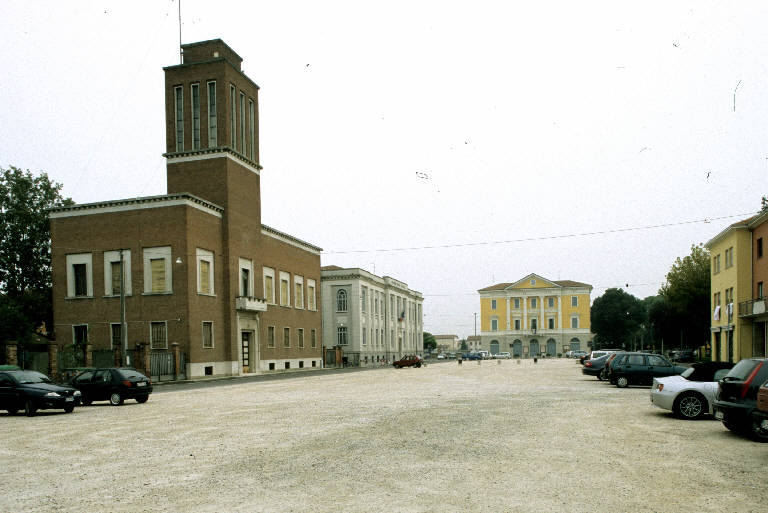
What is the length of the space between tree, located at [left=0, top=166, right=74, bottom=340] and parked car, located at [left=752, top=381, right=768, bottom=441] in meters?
59.0

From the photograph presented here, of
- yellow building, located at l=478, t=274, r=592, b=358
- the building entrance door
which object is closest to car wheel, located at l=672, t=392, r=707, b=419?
the building entrance door

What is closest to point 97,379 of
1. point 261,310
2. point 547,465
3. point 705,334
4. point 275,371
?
point 547,465

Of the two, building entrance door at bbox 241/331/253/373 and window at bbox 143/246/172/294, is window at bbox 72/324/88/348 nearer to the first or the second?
window at bbox 143/246/172/294

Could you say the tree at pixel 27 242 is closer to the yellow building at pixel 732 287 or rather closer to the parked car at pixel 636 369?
the parked car at pixel 636 369

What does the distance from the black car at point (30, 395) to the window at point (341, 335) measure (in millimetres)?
64348

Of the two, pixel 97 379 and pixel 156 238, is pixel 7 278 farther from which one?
pixel 97 379

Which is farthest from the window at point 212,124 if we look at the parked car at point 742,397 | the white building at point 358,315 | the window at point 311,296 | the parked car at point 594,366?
the parked car at point 742,397

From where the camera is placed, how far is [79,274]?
48062 millimetres

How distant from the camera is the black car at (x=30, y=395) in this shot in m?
20.4

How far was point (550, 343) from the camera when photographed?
124 metres

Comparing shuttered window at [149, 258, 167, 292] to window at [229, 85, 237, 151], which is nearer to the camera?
shuttered window at [149, 258, 167, 292]

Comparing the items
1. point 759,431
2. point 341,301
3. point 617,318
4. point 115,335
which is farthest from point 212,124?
point 617,318

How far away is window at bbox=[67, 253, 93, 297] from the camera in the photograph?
47500 mm

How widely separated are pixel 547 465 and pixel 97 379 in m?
20.1
